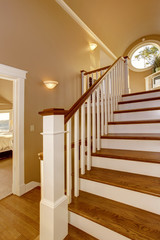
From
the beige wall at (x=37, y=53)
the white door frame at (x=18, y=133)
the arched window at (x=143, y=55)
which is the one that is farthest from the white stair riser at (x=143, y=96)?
the arched window at (x=143, y=55)

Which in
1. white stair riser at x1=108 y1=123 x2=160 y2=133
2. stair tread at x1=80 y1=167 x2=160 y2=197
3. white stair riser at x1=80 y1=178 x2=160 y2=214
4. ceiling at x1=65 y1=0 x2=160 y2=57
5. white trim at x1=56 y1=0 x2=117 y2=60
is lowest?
white stair riser at x1=80 y1=178 x2=160 y2=214

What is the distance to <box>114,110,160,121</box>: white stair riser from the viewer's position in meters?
2.08

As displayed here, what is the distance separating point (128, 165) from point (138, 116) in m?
1.03

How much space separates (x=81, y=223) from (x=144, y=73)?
6.11m

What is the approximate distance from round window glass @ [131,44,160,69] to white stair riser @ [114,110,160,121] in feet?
14.8

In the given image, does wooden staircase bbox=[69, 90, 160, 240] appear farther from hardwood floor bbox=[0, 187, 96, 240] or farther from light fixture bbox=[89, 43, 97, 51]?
light fixture bbox=[89, 43, 97, 51]

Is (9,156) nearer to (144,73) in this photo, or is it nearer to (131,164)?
(131,164)

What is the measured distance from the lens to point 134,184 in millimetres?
1228

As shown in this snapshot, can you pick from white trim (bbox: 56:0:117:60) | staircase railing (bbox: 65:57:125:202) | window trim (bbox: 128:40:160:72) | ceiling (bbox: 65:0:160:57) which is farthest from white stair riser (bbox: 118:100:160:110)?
window trim (bbox: 128:40:160:72)

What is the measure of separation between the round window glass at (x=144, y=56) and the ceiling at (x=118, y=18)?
507 mm

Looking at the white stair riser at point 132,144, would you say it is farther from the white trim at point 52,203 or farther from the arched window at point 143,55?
the arched window at point 143,55

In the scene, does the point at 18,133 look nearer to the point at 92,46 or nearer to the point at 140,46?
the point at 92,46

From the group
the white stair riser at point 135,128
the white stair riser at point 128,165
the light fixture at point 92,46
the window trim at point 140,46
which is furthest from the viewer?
the window trim at point 140,46

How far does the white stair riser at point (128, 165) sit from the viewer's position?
1.36m
